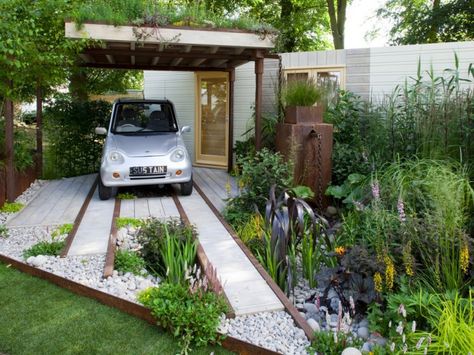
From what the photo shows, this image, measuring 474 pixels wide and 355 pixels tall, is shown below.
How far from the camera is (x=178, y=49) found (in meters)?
7.29

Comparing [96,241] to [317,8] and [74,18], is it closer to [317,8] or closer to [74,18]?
[74,18]

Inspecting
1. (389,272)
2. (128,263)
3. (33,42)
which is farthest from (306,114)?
(33,42)

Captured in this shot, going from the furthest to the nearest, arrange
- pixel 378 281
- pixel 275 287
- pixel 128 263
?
1. pixel 128 263
2. pixel 275 287
3. pixel 378 281

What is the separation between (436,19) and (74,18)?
13218 millimetres

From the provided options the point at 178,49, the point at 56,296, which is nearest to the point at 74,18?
the point at 178,49

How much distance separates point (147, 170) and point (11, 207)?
1.91m

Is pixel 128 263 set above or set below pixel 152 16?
below

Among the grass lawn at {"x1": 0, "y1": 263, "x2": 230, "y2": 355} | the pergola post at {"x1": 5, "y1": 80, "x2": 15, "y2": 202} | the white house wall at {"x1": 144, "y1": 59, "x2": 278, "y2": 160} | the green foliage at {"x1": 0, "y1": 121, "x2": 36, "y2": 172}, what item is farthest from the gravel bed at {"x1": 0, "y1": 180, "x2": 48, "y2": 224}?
the white house wall at {"x1": 144, "y1": 59, "x2": 278, "y2": 160}

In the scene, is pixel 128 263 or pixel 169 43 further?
pixel 169 43

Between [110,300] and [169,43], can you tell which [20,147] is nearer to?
[169,43]

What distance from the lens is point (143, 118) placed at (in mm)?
7883

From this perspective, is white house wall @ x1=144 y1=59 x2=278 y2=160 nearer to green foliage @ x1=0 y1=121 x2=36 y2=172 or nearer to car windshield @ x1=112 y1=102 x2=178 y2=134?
car windshield @ x1=112 y1=102 x2=178 y2=134

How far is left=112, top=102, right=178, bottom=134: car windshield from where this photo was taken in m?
7.71

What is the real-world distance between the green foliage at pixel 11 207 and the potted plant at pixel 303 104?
3.99 meters
